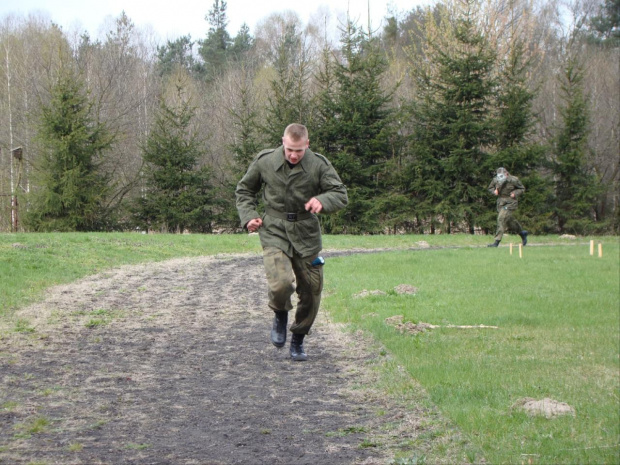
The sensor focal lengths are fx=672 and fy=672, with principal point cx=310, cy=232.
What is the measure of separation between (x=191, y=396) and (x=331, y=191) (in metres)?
2.59

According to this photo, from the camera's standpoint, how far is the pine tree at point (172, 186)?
32250 mm

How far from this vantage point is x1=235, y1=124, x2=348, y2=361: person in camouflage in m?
7.09

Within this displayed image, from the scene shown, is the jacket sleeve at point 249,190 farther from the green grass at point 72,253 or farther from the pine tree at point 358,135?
the pine tree at point 358,135

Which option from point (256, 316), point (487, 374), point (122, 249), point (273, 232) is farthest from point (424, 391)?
point (122, 249)

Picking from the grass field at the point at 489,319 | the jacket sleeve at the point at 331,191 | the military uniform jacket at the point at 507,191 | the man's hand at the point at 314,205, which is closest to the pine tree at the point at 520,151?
the military uniform jacket at the point at 507,191

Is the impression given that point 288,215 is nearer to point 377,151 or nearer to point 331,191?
point 331,191

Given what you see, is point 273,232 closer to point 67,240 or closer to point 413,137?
point 67,240

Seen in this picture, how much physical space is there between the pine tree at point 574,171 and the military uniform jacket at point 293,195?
27.7 m

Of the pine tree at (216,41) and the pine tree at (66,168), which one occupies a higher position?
the pine tree at (216,41)

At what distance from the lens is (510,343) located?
800cm

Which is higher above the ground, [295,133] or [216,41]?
[216,41]

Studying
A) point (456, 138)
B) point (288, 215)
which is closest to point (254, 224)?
point (288, 215)

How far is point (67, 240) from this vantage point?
19547 mm

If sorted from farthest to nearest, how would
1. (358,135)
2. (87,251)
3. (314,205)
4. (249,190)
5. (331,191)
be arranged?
(358,135)
(87,251)
(249,190)
(331,191)
(314,205)
